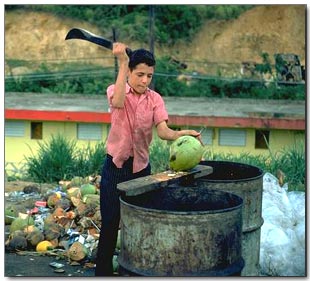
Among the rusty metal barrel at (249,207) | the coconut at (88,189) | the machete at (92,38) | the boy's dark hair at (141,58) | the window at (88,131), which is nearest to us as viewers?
the machete at (92,38)

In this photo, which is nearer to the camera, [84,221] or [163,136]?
[163,136]

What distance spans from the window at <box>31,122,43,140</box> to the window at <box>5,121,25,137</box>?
0.22 meters

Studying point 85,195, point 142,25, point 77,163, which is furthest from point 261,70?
point 85,195

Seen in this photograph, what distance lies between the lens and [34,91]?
23.4 m

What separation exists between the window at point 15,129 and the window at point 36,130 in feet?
0.72

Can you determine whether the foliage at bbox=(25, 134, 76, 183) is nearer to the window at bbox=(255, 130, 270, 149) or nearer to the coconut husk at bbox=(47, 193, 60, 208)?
the coconut husk at bbox=(47, 193, 60, 208)

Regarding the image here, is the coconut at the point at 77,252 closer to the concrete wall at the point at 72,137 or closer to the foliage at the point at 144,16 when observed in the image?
the concrete wall at the point at 72,137

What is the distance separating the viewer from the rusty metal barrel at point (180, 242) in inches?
138

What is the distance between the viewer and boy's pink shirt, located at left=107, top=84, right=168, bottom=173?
4.41m

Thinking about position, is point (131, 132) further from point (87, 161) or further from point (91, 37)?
point (87, 161)

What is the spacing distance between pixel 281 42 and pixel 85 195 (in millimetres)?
20442

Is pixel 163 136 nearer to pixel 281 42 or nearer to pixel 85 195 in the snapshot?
pixel 85 195

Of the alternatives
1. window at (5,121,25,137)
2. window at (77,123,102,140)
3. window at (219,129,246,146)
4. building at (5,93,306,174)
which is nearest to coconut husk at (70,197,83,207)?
building at (5,93,306,174)

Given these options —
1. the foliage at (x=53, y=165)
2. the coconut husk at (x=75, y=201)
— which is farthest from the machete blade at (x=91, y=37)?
the foliage at (x=53, y=165)
